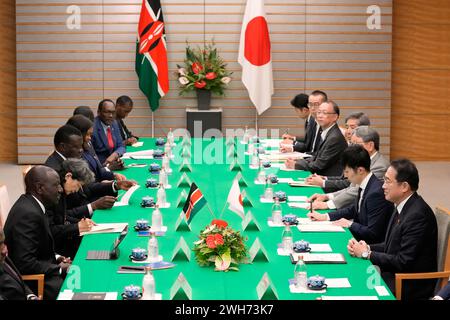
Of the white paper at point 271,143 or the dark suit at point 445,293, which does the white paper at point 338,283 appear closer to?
the dark suit at point 445,293

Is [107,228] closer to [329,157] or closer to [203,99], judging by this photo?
[329,157]

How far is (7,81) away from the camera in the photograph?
13234 millimetres

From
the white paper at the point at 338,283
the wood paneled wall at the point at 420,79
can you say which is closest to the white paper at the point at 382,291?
the white paper at the point at 338,283

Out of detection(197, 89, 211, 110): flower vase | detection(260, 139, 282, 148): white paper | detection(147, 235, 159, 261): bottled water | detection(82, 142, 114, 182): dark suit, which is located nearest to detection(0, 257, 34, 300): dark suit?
detection(147, 235, 159, 261): bottled water

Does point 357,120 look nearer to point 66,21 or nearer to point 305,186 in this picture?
point 305,186

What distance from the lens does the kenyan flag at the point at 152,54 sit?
1252 cm

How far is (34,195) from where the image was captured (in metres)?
5.39

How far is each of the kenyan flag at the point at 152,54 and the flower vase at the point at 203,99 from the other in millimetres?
517

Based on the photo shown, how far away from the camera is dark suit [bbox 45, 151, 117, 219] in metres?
6.64

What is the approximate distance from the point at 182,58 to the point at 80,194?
20.2 ft

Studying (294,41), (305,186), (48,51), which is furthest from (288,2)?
(305,186)

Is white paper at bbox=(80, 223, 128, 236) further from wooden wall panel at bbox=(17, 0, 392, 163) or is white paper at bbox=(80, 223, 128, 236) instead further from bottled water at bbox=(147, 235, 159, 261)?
wooden wall panel at bbox=(17, 0, 392, 163)

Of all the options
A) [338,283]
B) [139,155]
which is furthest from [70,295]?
[139,155]

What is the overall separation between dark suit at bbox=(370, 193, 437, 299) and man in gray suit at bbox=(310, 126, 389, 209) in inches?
53.0
